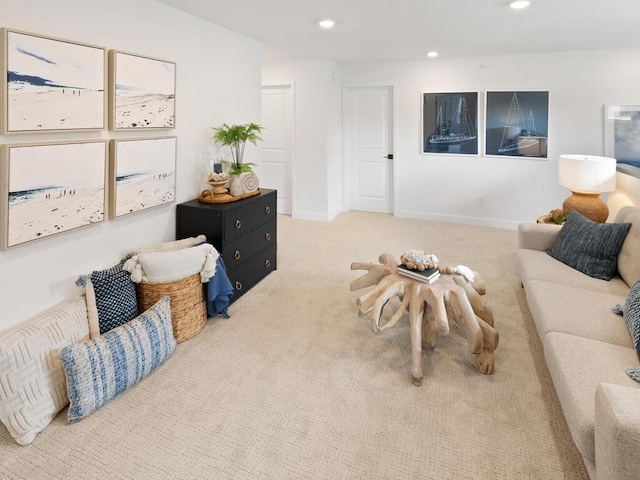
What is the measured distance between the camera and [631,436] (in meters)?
1.15

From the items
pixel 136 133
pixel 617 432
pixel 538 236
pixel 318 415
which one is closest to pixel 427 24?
pixel 538 236

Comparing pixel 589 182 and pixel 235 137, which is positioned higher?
pixel 235 137

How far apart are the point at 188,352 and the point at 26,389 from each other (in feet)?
2.85

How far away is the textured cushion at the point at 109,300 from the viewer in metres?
2.28

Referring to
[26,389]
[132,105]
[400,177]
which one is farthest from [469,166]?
[26,389]

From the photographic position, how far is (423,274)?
247 cm

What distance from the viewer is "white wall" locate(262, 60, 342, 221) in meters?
5.60

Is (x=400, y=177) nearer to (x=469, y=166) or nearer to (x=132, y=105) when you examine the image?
(x=469, y=166)

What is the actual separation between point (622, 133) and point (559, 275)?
122 inches

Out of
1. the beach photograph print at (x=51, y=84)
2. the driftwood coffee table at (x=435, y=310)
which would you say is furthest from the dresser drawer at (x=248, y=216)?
the driftwood coffee table at (x=435, y=310)

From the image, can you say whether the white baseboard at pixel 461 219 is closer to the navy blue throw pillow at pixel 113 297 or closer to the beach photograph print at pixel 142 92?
the beach photograph print at pixel 142 92

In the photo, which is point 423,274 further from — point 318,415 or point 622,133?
point 622,133

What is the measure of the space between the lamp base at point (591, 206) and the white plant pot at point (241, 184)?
2933 millimetres

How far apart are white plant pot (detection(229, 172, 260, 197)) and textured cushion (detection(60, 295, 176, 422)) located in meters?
1.24
